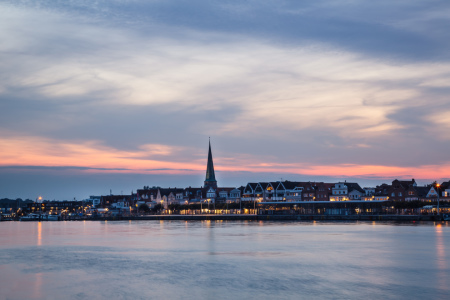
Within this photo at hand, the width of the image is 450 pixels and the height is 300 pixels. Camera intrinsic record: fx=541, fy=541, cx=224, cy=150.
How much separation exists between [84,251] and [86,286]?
82.6 feet

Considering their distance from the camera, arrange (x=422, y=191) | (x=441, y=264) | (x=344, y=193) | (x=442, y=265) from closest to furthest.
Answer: (x=442, y=265), (x=441, y=264), (x=422, y=191), (x=344, y=193)

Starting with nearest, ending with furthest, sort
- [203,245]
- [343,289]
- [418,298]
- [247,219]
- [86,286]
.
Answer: [418,298]
[343,289]
[86,286]
[203,245]
[247,219]

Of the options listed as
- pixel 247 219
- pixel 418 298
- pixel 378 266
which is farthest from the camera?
pixel 247 219

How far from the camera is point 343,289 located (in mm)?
34062

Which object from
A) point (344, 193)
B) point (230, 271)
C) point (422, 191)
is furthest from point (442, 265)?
point (344, 193)

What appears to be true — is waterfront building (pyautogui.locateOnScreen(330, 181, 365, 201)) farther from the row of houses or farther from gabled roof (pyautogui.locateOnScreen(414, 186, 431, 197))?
gabled roof (pyautogui.locateOnScreen(414, 186, 431, 197))

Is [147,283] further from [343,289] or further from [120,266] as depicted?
[343,289]

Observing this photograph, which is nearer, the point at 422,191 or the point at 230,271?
the point at 230,271

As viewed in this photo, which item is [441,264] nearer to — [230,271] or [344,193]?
[230,271]

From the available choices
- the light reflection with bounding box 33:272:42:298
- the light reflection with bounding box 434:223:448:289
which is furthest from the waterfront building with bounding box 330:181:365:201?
the light reflection with bounding box 33:272:42:298

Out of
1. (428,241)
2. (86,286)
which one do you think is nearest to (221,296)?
(86,286)

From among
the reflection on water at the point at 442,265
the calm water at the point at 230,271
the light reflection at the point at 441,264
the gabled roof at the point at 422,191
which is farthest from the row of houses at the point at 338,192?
the calm water at the point at 230,271

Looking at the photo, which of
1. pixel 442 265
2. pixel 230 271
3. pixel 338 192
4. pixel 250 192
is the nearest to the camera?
pixel 230 271

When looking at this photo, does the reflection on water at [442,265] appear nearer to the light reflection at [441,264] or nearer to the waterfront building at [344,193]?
the light reflection at [441,264]
